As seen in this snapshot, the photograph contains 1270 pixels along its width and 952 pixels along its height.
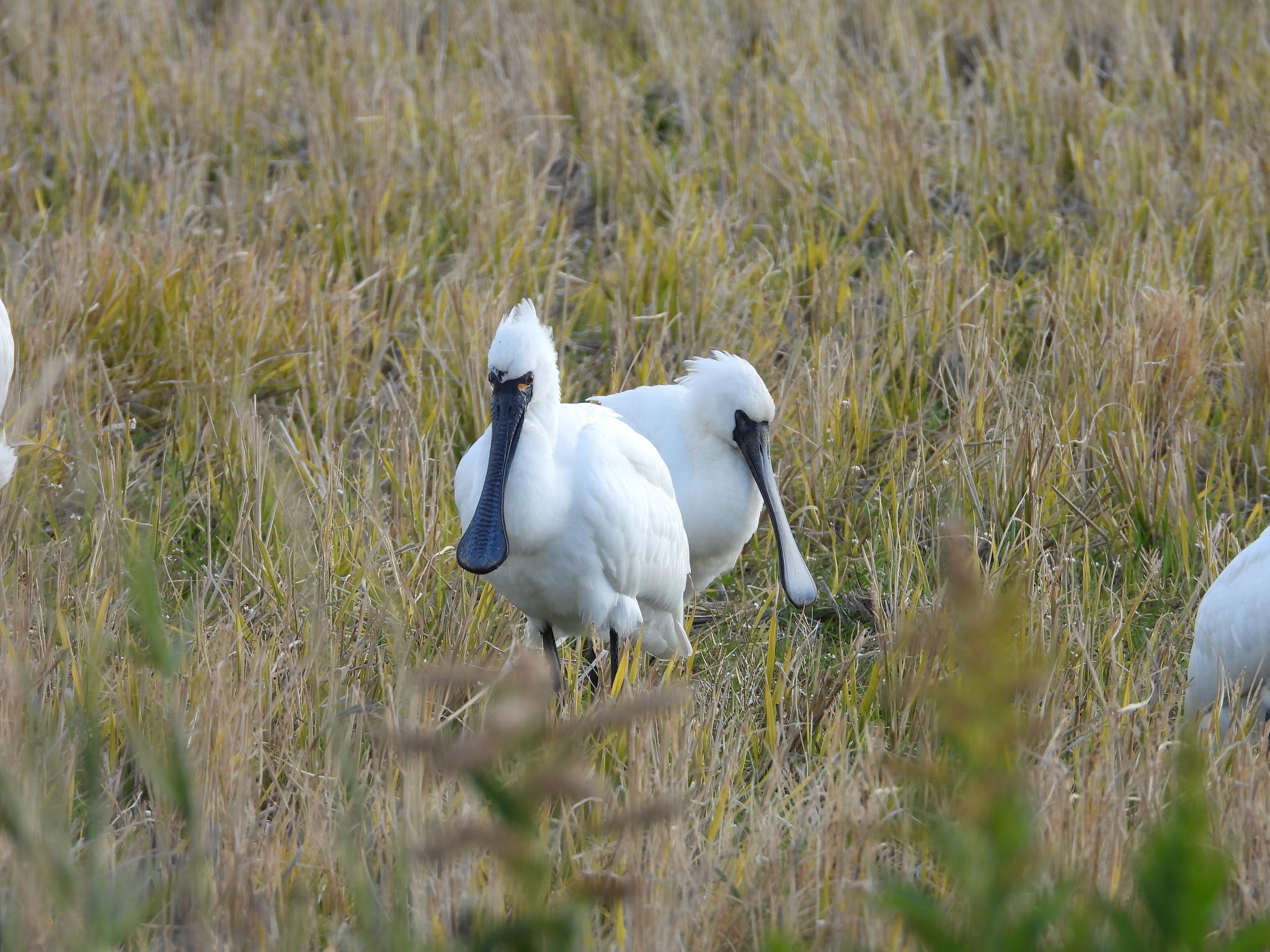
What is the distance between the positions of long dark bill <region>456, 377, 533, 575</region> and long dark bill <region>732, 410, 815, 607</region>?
3.46ft

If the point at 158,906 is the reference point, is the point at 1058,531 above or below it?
below

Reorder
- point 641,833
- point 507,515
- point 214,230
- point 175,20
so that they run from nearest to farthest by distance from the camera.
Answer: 1. point 641,833
2. point 507,515
3. point 214,230
4. point 175,20

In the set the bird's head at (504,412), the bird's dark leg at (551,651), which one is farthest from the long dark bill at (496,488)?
the bird's dark leg at (551,651)

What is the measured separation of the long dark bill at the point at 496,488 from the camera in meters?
3.63

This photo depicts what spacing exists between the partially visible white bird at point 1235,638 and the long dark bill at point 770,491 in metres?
1.10

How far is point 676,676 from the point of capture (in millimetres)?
3912

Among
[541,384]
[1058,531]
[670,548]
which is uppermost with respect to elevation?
[541,384]

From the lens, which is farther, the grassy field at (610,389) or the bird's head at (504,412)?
the bird's head at (504,412)

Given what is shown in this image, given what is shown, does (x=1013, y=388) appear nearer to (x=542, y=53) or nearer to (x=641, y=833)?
(x=641, y=833)

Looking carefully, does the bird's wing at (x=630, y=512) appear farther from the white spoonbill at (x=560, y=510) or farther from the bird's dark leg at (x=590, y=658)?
the bird's dark leg at (x=590, y=658)

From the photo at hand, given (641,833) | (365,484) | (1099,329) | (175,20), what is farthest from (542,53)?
(641,833)

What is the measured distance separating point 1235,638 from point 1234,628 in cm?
2

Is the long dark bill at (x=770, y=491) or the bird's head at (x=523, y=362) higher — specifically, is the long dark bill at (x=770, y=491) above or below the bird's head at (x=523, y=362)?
below

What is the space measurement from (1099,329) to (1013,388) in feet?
1.82
